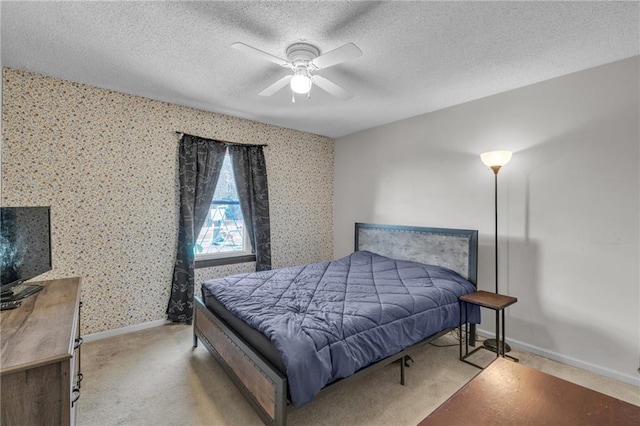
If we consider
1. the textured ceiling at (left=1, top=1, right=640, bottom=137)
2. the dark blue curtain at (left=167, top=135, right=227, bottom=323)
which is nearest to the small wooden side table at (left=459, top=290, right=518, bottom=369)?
the textured ceiling at (left=1, top=1, right=640, bottom=137)

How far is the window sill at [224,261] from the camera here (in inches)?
146

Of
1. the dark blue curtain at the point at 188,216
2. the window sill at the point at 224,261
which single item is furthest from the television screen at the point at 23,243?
the window sill at the point at 224,261

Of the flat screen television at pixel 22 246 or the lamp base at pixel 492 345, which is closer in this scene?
the flat screen television at pixel 22 246

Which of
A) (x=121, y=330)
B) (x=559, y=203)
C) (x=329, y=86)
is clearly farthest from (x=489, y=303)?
(x=121, y=330)

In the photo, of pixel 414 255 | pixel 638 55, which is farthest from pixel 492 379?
pixel 638 55

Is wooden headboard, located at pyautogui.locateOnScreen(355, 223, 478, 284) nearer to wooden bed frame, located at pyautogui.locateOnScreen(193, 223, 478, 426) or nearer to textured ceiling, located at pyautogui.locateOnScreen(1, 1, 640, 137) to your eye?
wooden bed frame, located at pyautogui.locateOnScreen(193, 223, 478, 426)

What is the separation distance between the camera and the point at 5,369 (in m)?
0.99

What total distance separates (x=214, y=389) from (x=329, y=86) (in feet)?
8.35

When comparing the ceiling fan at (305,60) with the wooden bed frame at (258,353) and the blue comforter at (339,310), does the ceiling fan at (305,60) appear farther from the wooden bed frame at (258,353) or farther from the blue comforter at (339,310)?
the wooden bed frame at (258,353)

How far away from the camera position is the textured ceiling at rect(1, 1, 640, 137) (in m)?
1.82

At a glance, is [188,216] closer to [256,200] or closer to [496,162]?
[256,200]

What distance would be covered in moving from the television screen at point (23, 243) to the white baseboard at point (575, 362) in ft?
13.2

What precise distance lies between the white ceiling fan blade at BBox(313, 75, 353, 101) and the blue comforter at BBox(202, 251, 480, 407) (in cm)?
173

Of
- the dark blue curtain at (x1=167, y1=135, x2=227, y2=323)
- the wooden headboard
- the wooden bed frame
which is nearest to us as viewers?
the wooden bed frame
